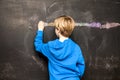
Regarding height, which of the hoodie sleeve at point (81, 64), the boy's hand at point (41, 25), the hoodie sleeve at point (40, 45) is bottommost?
the hoodie sleeve at point (81, 64)

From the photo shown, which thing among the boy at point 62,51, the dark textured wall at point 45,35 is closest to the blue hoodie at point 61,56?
the boy at point 62,51

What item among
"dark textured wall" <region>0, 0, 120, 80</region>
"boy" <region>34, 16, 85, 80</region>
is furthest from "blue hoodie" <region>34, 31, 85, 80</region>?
"dark textured wall" <region>0, 0, 120, 80</region>

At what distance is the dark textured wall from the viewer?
7.38 ft

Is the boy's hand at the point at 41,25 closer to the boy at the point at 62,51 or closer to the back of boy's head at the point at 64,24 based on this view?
the boy at the point at 62,51

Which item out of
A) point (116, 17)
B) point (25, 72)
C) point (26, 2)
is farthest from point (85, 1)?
point (25, 72)

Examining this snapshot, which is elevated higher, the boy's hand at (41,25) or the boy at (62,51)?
the boy's hand at (41,25)

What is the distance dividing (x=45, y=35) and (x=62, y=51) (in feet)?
0.85

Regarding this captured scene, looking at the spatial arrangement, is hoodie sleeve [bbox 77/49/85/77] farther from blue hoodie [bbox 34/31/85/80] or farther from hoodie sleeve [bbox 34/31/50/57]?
hoodie sleeve [bbox 34/31/50/57]

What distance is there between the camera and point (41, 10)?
2283mm

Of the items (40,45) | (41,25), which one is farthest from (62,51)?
(41,25)

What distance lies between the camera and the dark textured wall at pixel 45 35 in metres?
2.25

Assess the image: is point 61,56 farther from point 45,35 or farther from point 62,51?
point 45,35

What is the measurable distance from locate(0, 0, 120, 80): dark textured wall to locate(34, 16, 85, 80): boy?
0.38ft

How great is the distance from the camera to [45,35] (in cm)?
231
